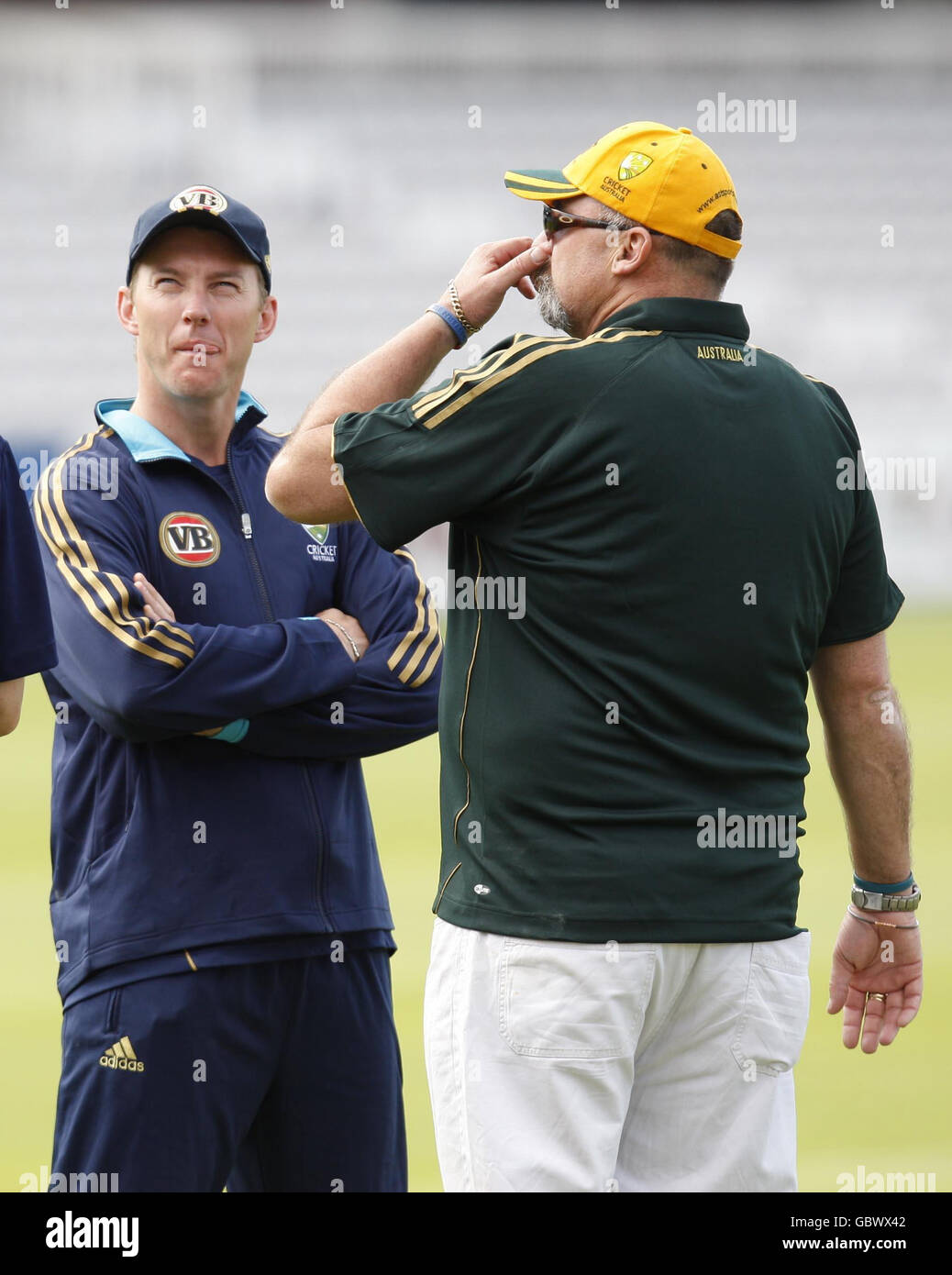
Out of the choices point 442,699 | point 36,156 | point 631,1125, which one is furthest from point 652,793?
point 36,156

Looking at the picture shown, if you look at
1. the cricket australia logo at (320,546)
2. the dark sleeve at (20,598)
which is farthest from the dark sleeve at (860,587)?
the dark sleeve at (20,598)

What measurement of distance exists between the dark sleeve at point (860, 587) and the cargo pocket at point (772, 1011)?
448 mm

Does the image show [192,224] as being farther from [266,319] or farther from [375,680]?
[375,680]

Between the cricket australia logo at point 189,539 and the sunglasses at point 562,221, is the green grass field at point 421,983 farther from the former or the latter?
the sunglasses at point 562,221

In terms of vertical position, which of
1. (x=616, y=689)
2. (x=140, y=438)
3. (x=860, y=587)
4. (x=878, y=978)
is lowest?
(x=878, y=978)

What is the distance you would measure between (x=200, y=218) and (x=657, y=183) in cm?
84

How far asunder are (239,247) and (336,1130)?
1.39m

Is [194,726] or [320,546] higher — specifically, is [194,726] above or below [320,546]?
below

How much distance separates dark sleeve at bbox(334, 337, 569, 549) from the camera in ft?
6.05

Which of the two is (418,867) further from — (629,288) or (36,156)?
(36,156)

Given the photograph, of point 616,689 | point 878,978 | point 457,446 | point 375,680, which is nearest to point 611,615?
point 616,689

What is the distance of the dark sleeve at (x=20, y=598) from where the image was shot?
2061 millimetres

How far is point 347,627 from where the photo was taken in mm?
2486

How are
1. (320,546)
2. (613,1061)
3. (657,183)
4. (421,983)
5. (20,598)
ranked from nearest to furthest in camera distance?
(613,1061), (657,183), (20,598), (320,546), (421,983)
